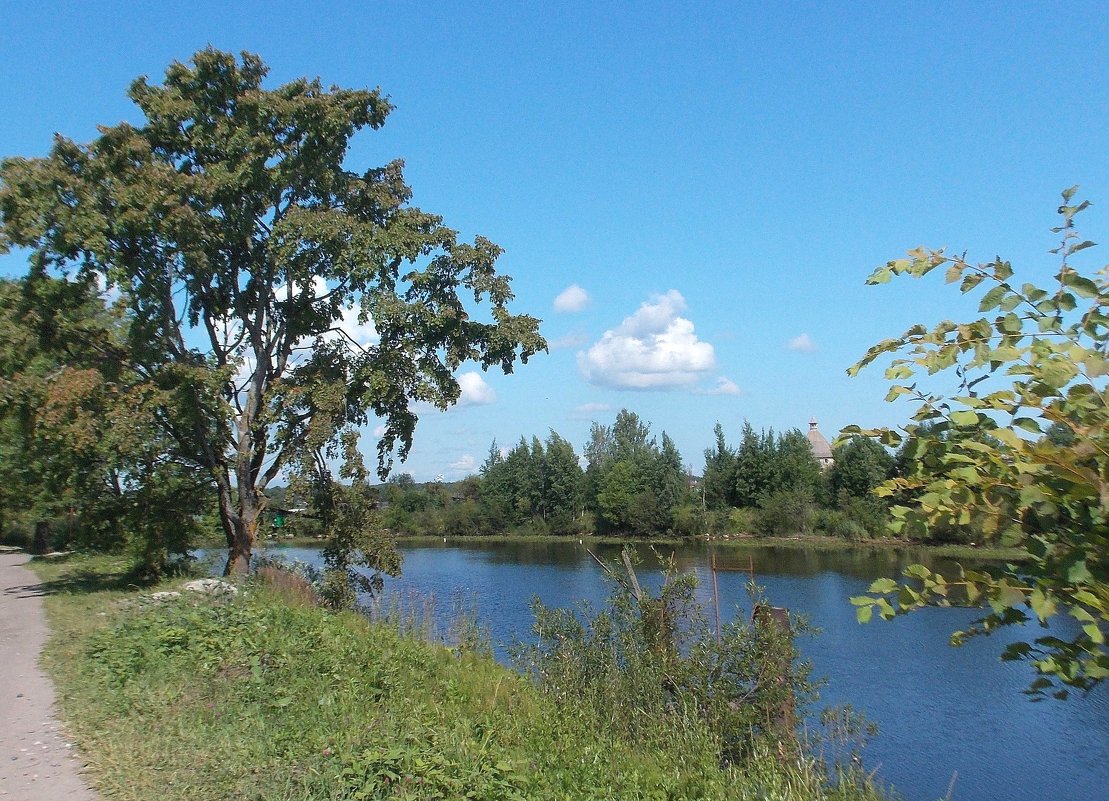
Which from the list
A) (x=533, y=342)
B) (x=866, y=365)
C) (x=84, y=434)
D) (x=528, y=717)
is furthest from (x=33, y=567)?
(x=866, y=365)

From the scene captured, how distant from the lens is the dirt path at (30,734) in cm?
552

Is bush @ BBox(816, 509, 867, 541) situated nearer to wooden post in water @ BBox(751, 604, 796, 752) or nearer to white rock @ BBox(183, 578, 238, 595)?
wooden post in water @ BBox(751, 604, 796, 752)

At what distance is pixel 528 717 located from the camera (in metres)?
8.15

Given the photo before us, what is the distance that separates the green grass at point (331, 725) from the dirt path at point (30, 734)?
0.53ft

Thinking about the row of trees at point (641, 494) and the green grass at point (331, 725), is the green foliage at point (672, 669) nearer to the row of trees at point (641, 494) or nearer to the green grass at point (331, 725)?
the green grass at point (331, 725)

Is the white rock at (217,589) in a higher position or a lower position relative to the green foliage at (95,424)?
lower

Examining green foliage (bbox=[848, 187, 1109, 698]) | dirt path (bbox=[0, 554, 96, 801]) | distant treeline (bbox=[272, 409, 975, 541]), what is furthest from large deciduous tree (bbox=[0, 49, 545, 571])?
distant treeline (bbox=[272, 409, 975, 541])

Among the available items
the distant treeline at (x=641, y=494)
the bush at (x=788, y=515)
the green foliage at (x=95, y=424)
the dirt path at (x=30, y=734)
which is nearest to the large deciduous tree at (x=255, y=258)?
the green foliage at (x=95, y=424)

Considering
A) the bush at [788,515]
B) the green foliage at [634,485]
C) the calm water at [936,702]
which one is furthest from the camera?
the green foliage at [634,485]

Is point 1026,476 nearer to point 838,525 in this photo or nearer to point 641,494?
point 838,525

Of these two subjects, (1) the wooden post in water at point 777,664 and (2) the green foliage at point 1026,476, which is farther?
(1) the wooden post in water at point 777,664

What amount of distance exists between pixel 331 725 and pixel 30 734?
7.99ft

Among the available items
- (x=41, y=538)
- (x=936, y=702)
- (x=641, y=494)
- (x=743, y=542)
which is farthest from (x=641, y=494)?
(x=936, y=702)

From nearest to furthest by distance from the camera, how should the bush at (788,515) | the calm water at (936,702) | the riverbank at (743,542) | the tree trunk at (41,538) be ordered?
the calm water at (936,702)
the tree trunk at (41,538)
the riverbank at (743,542)
the bush at (788,515)
